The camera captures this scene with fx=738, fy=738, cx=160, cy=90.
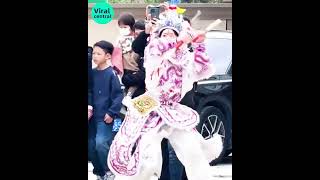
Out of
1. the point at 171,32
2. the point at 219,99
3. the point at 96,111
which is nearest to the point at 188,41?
the point at 171,32

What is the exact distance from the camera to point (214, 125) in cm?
492

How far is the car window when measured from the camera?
16.0ft

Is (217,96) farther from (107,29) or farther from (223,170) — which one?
(107,29)

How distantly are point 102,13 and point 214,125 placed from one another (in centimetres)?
105

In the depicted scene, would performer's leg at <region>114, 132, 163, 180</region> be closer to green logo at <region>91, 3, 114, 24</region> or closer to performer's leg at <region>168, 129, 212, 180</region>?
performer's leg at <region>168, 129, 212, 180</region>

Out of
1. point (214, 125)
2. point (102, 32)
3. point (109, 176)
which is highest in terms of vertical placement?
point (102, 32)

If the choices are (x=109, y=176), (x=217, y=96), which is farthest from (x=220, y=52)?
(x=109, y=176)

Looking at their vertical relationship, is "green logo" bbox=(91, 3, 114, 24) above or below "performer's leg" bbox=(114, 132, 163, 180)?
above

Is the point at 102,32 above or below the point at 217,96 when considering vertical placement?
above

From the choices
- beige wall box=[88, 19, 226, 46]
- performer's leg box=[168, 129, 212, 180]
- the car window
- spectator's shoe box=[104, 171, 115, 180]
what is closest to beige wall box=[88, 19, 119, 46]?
beige wall box=[88, 19, 226, 46]

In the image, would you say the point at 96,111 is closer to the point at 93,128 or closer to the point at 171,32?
the point at 93,128

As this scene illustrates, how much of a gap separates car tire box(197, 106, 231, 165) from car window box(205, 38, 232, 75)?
0.28 metres

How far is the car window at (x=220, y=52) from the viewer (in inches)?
192
